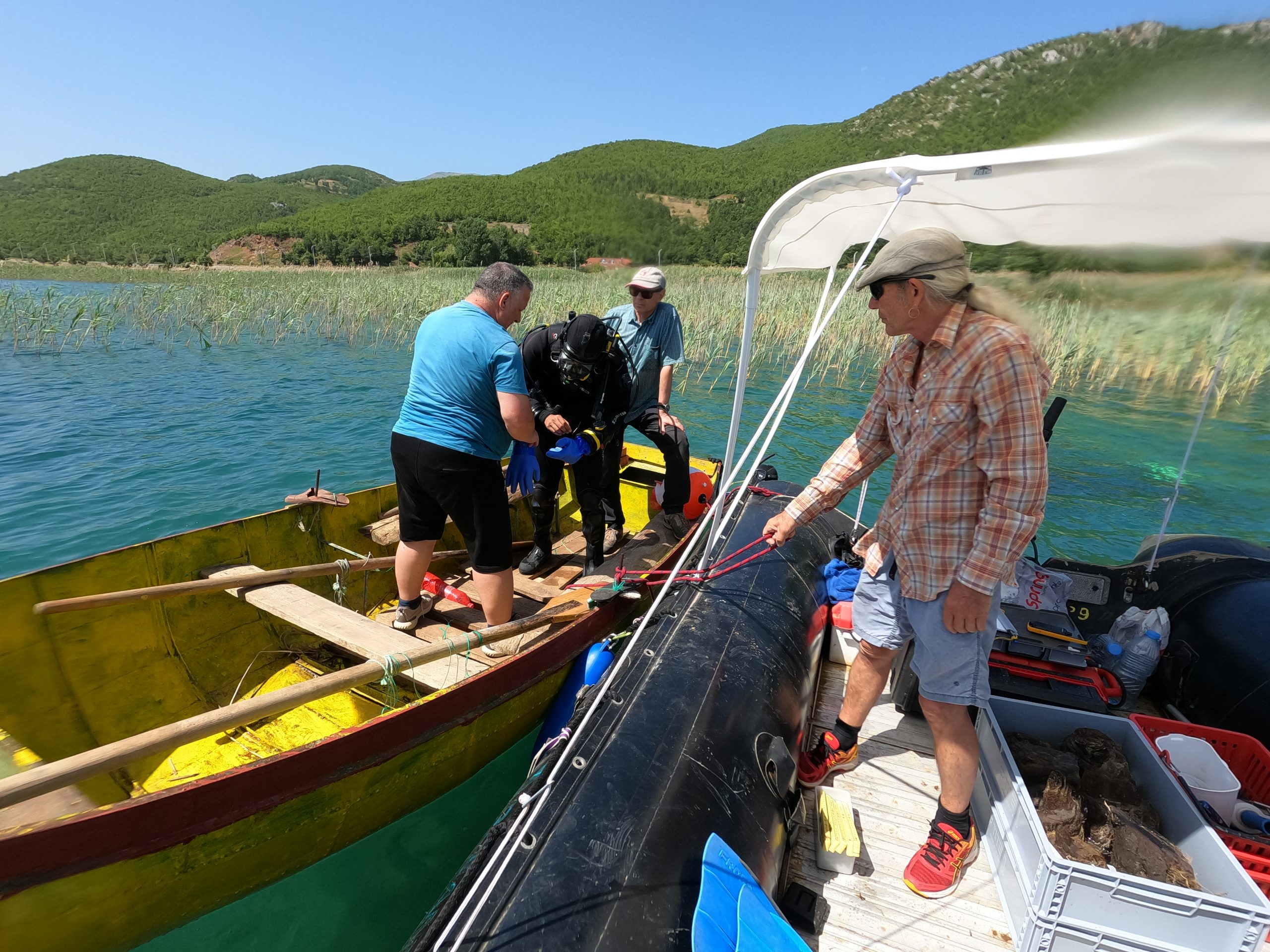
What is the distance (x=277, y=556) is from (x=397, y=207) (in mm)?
67299

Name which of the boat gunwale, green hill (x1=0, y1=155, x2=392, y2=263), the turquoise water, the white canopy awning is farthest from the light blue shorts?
green hill (x1=0, y1=155, x2=392, y2=263)

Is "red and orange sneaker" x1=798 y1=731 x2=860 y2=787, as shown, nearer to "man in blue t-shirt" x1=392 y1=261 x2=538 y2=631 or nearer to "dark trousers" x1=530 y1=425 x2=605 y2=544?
"man in blue t-shirt" x1=392 y1=261 x2=538 y2=631

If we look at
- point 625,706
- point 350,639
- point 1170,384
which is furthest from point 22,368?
point 1170,384

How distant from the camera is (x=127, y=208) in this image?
76062mm

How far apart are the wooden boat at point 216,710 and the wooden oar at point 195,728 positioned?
0.06 metres

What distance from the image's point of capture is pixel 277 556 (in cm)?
394

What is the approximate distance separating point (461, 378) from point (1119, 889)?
124 inches

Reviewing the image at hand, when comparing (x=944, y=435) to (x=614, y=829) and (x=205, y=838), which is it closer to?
(x=614, y=829)

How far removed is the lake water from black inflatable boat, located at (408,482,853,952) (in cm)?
183

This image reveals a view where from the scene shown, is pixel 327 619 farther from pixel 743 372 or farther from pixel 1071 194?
pixel 1071 194

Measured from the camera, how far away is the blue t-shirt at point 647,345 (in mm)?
4539

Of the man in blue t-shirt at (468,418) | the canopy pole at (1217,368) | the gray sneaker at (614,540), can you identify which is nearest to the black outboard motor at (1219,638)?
the canopy pole at (1217,368)

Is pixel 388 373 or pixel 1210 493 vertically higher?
pixel 388 373

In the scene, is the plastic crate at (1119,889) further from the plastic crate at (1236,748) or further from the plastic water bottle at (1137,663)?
the plastic water bottle at (1137,663)
